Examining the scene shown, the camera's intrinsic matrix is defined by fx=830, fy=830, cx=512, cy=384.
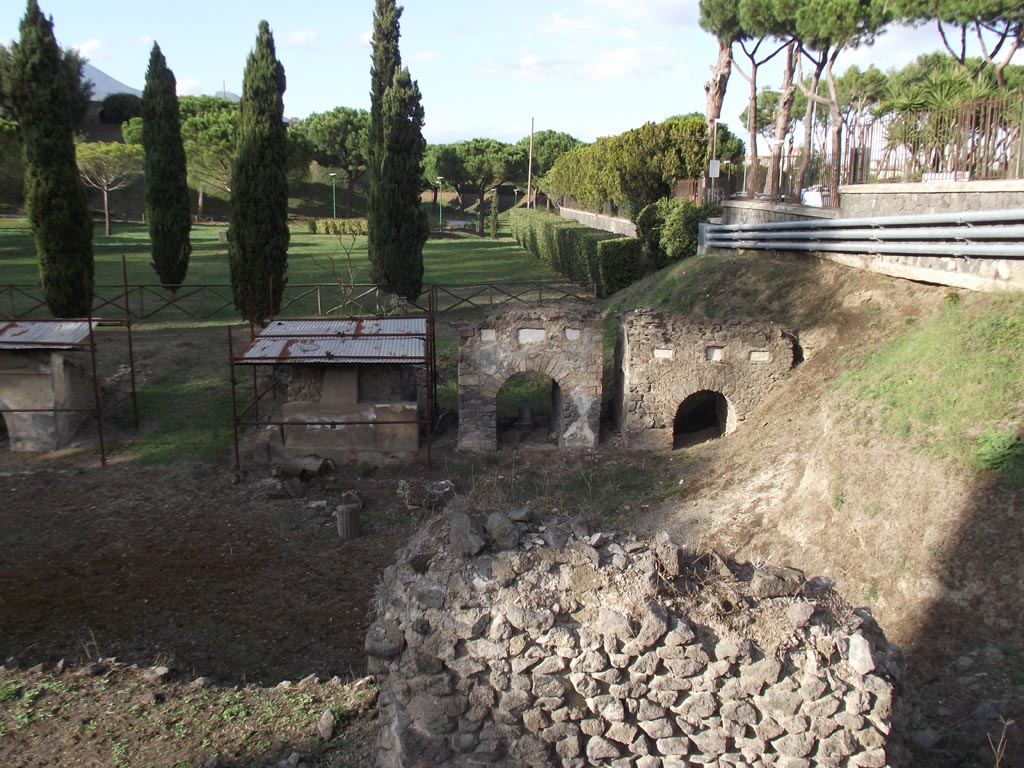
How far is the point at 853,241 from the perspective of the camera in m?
14.5

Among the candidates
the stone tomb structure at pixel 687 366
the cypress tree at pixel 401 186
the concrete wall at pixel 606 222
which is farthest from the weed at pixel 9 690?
the concrete wall at pixel 606 222

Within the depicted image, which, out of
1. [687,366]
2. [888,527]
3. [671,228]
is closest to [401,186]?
[671,228]

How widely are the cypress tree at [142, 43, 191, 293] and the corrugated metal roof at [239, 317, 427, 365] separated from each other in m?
10.8

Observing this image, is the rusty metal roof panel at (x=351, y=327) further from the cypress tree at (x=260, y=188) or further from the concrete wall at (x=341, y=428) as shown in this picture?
the cypress tree at (x=260, y=188)

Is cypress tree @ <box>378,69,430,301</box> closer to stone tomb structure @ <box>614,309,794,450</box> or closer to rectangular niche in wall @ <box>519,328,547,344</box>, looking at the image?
rectangular niche in wall @ <box>519,328,547,344</box>

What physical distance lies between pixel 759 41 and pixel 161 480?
92.5 ft

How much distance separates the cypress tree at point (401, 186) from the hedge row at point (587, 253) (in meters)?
5.43

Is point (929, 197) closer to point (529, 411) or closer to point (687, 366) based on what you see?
point (687, 366)

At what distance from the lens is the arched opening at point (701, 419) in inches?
555

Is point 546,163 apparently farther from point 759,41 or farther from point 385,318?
point 385,318

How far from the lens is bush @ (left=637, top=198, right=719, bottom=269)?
75.4 ft

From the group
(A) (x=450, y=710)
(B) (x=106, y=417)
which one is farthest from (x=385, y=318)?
(A) (x=450, y=710)

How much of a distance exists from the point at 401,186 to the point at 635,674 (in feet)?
66.9

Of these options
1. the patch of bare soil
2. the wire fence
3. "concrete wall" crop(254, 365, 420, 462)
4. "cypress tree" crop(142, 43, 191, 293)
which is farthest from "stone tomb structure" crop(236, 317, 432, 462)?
"cypress tree" crop(142, 43, 191, 293)
